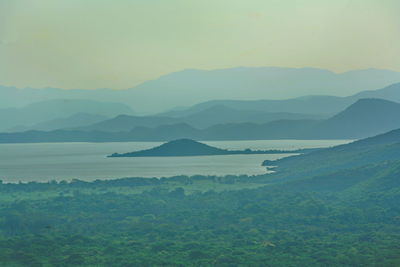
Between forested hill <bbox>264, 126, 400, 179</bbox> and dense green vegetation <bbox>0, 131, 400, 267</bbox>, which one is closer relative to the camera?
dense green vegetation <bbox>0, 131, 400, 267</bbox>

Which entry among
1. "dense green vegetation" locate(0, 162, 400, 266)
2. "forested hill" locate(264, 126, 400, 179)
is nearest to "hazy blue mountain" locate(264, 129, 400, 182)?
"forested hill" locate(264, 126, 400, 179)

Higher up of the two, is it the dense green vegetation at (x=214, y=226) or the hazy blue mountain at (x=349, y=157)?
the hazy blue mountain at (x=349, y=157)

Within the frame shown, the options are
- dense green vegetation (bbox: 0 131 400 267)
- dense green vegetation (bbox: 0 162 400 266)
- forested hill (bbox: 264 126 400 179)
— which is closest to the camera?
dense green vegetation (bbox: 0 162 400 266)

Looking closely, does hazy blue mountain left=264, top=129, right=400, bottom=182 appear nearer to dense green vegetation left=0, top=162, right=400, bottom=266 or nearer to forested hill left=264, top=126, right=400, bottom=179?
forested hill left=264, top=126, right=400, bottom=179

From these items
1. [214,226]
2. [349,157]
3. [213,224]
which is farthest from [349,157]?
[214,226]

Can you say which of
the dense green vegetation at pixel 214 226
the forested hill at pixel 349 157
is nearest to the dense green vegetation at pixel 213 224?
the dense green vegetation at pixel 214 226

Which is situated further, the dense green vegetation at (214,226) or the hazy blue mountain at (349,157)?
the hazy blue mountain at (349,157)

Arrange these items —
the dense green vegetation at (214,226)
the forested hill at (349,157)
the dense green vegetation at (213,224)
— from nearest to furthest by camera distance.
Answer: the dense green vegetation at (214,226) < the dense green vegetation at (213,224) < the forested hill at (349,157)

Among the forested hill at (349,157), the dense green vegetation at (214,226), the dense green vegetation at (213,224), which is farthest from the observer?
the forested hill at (349,157)

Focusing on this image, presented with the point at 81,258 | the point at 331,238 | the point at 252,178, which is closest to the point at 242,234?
the point at 331,238

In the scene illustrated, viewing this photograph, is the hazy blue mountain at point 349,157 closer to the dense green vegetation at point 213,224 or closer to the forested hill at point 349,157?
the forested hill at point 349,157

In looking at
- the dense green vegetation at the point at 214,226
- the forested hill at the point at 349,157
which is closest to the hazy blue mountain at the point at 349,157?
the forested hill at the point at 349,157

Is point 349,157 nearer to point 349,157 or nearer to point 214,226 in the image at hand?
point 349,157
